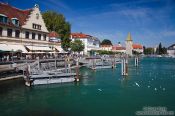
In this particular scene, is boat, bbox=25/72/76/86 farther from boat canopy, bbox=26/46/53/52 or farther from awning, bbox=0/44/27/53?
boat canopy, bbox=26/46/53/52

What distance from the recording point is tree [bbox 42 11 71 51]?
78.8 m

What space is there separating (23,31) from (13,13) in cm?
469

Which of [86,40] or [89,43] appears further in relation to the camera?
[89,43]

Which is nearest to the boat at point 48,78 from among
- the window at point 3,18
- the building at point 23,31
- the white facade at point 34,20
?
the building at point 23,31

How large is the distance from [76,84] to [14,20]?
21.9m

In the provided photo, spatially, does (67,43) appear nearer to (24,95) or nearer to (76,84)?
(76,84)

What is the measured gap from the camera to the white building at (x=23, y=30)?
163 ft

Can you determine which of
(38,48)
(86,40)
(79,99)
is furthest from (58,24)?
(86,40)

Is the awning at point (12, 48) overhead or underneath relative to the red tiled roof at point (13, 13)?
underneath

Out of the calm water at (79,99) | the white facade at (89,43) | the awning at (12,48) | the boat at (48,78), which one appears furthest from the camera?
the white facade at (89,43)

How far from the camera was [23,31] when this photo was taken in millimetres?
55438

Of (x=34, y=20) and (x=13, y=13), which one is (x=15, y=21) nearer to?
(x=13, y=13)

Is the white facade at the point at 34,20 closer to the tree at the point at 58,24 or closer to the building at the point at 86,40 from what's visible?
the tree at the point at 58,24

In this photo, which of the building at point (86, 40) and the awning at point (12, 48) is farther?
the building at point (86, 40)
